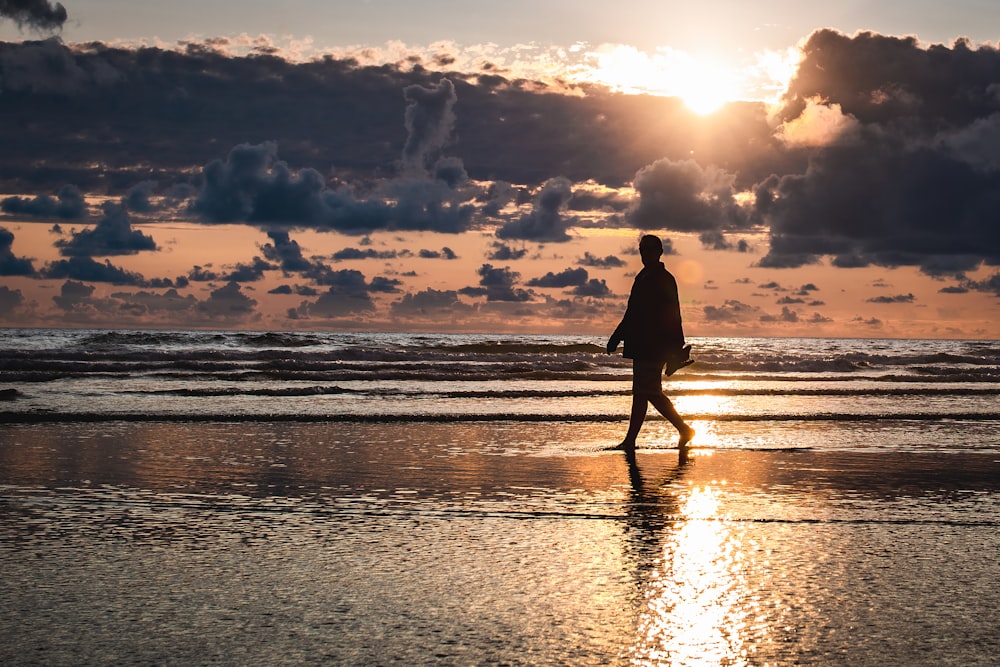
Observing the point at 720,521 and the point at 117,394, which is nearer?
the point at 720,521

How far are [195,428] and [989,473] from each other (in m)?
9.02

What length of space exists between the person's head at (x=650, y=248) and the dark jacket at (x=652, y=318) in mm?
86

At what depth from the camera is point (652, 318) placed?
999 cm

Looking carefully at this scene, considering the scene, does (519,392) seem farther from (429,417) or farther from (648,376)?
(648,376)

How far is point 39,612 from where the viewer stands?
404 centimetres

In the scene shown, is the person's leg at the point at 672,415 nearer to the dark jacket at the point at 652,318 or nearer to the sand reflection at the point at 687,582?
the dark jacket at the point at 652,318

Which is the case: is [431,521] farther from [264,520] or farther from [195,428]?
[195,428]

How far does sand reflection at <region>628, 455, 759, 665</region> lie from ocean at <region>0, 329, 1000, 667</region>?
2 cm

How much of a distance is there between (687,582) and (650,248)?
5.79m

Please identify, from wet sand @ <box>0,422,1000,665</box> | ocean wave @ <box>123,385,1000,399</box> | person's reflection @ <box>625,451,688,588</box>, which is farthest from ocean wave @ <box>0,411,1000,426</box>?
person's reflection @ <box>625,451,688,588</box>

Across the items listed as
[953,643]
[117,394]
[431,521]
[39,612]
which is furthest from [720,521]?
[117,394]

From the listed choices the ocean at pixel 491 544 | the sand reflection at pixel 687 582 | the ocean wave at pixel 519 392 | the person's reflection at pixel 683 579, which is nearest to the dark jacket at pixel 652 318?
the ocean at pixel 491 544

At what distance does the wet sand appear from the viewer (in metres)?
3.65

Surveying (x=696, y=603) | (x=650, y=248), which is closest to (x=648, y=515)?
(x=696, y=603)
